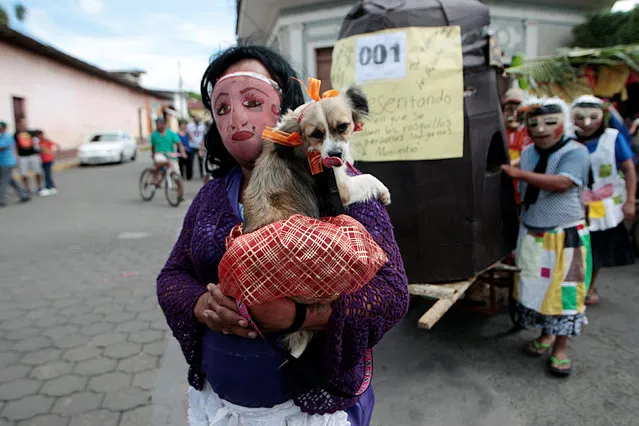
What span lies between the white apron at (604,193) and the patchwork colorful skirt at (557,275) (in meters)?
1.48

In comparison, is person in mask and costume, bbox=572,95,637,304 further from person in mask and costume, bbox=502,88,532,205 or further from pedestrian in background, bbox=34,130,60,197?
pedestrian in background, bbox=34,130,60,197

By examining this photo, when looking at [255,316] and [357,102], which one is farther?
[357,102]

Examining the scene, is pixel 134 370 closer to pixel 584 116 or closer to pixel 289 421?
pixel 289 421

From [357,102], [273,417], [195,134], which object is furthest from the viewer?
[195,134]

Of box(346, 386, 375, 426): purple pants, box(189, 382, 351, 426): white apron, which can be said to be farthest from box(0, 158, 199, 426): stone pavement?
box(346, 386, 375, 426): purple pants

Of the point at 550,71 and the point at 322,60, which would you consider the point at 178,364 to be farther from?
the point at 322,60

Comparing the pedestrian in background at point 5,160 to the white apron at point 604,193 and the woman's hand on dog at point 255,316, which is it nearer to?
the woman's hand on dog at point 255,316

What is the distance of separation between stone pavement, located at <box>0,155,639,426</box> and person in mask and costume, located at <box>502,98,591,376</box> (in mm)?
415

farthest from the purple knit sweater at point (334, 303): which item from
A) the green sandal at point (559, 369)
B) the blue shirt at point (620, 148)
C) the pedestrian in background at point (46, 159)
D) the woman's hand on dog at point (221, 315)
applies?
the pedestrian in background at point (46, 159)

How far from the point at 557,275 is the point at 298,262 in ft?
9.92

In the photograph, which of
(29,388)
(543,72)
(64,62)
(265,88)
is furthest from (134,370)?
(64,62)

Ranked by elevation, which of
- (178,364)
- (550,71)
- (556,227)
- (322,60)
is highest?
(322,60)

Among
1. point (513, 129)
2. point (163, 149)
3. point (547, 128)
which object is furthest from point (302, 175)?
point (163, 149)

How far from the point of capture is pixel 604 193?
4.68 m
